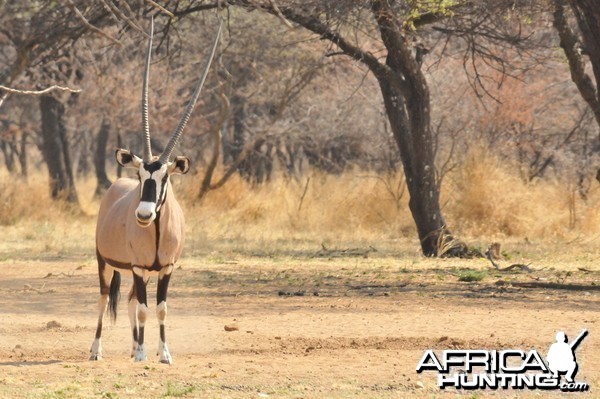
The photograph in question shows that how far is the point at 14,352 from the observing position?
9133mm

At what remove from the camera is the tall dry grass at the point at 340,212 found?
20.2m

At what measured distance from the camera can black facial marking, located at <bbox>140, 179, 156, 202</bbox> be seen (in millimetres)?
8320

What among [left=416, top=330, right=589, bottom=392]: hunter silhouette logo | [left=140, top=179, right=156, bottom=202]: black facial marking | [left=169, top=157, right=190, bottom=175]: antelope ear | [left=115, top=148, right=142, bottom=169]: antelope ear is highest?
[left=115, top=148, right=142, bottom=169]: antelope ear

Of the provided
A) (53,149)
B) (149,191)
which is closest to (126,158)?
(149,191)

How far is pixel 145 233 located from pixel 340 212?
13.3 meters

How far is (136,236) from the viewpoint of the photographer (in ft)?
28.7

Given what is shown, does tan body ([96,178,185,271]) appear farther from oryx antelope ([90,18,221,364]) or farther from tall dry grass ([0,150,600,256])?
tall dry grass ([0,150,600,256])

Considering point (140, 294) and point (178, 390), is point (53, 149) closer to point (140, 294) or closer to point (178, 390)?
point (140, 294)

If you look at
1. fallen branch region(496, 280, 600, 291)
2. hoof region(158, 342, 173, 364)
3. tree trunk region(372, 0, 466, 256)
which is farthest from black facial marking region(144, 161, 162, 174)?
tree trunk region(372, 0, 466, 256)

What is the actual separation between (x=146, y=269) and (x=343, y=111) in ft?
75.6

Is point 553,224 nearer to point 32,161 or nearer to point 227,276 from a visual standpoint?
point 227,276

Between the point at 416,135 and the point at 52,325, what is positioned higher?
the point at 416,135

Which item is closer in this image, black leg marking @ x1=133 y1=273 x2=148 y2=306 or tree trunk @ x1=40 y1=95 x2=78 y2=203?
black leg marking @ x1=133 y1=273 x2=148 y2=306

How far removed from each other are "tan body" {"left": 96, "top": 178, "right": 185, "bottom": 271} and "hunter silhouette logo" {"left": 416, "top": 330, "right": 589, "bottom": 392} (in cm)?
184
